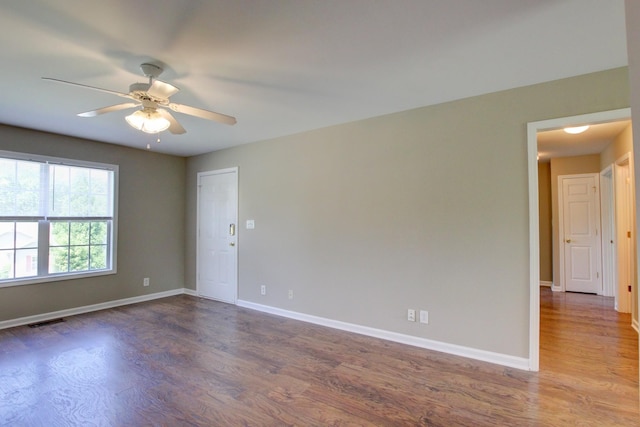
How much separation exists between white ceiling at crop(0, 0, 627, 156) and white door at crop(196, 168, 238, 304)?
1.98 metres

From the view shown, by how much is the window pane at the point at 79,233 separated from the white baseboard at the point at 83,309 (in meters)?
0.90

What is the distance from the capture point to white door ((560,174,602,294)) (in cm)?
551

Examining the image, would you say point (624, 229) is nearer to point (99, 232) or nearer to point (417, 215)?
point (417, 215)

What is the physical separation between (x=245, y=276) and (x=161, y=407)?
2.54 metres

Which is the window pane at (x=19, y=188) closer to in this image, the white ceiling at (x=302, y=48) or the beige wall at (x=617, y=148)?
the white ceiling at (x=302, y=48)

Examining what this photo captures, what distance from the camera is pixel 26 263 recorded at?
389 centimetres

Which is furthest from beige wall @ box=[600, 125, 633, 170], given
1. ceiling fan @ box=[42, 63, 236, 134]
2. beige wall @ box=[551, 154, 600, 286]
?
ceiling fan @ box=[42, 63, 236, 134]

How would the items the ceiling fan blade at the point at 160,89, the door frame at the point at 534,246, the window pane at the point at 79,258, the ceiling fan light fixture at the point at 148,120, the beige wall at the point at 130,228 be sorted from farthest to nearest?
the window pane at the point at 79,258 < the beige wall at the point at 130,228 < the door frame at the point at 534,246 < the ceiling fan light fixture at the point at 148,120 < the ceiling fan blade at the point at 160,89

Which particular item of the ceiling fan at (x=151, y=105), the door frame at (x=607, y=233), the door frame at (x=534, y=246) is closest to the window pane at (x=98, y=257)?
the ceiling fan at (x=151, y=105)

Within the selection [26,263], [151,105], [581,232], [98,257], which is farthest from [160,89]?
[581,232]

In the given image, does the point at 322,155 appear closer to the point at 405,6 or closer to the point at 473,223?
the point at 473,223

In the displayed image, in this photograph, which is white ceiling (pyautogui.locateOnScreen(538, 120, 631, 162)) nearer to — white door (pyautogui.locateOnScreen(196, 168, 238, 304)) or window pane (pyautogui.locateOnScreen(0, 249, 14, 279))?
white door (pyautogui.locateOnScreen(196, 168, 238, 304))

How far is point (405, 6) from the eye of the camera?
1.69m

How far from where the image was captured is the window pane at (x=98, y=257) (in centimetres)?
450
